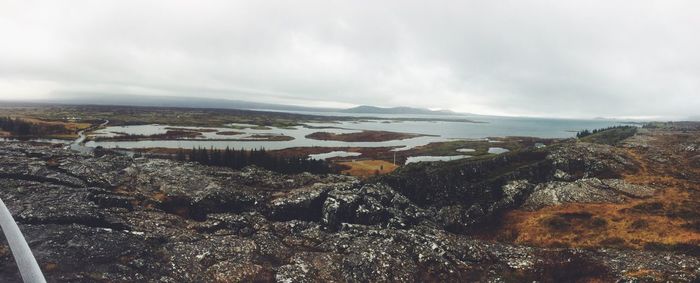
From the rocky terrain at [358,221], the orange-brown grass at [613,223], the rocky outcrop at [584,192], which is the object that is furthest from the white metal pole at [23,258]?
the rocky outcrop at [584,192]

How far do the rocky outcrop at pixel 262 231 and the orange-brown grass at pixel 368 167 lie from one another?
3740 cm

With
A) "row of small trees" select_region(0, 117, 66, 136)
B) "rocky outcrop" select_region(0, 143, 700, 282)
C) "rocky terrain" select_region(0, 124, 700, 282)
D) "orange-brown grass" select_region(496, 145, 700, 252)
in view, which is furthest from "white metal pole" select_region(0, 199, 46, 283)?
"row of small trees" select_region(0, 117, 66, 136)

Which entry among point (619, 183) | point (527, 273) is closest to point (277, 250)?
point (527, 273)

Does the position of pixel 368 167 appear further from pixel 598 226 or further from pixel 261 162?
pixel 598 226

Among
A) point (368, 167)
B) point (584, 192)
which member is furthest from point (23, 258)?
point (368, 167)

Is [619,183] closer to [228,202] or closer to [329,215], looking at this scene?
[329,215]

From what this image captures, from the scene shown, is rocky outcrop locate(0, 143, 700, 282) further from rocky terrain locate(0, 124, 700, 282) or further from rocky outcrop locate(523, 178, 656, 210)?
rocky outcrop locate(523, 178, 656, 210)

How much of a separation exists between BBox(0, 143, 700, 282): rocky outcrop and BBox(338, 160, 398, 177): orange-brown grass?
37.4 metres

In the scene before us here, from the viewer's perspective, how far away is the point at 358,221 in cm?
4691

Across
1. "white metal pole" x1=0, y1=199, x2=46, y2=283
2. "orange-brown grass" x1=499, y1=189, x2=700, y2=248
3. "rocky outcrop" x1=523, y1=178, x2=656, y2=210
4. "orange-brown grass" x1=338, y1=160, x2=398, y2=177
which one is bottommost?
"orange-brown grass" x1=338, y1=160, x2=398, y2=177

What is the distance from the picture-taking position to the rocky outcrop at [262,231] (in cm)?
3165

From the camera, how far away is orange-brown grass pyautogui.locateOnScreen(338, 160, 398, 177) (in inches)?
3851

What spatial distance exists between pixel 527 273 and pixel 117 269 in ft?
109

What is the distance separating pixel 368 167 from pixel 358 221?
6084 centimetres
